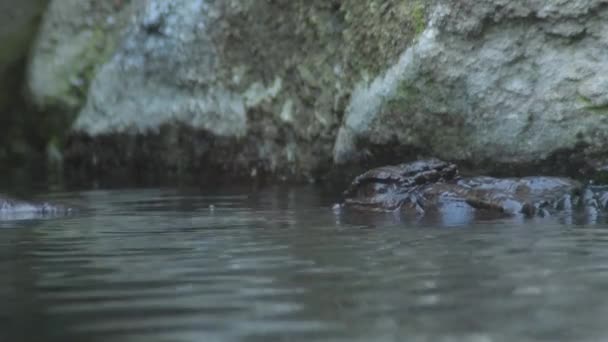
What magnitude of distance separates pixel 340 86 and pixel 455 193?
2894 millimetres

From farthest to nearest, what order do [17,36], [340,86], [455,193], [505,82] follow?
[17,36] → [340,86] → [505,82] → [455,193]

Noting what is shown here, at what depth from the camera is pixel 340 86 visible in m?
9.33

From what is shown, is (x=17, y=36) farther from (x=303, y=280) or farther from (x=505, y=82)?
(x=303, y=280)

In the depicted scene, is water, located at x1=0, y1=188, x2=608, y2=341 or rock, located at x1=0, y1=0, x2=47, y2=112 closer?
water, located at x1=0, y1=188, x2=608, y2=341

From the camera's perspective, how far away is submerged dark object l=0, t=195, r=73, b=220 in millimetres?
6941

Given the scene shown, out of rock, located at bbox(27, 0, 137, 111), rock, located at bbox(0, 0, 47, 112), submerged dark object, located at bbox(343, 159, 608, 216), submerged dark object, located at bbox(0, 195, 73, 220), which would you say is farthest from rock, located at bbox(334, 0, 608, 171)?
rock, located at bbox(0, 0, 47, 112)

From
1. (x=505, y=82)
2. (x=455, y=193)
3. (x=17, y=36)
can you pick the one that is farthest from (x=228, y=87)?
(x=455, y=193)

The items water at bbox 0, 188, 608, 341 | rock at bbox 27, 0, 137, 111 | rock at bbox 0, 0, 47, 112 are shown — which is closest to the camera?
water at bbox 0, 188, 608, 341

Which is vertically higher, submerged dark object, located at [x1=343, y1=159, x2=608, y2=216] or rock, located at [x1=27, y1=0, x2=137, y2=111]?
rock, located at [x1=27, y1=0, x2=137, y2=111]

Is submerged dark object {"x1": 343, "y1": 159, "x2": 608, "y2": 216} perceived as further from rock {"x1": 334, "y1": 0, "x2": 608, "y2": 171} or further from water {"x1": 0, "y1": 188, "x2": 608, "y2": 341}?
rock {"x1": 334, "y1": 0, "x2": 608, "y2": 171}

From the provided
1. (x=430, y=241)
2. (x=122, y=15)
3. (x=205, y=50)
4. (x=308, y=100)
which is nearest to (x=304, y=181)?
(x=308, y=100)

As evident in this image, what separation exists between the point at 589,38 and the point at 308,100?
3.01 metres

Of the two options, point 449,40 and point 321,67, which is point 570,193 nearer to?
point 449,40

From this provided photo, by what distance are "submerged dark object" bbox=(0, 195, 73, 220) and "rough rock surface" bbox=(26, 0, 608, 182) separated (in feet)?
7.93
